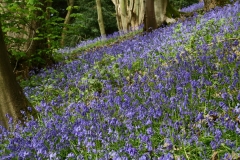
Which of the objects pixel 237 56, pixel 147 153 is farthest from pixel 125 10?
pixel 147 153

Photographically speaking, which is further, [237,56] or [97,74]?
[97,74]

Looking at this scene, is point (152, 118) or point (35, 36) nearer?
point (152, 118)

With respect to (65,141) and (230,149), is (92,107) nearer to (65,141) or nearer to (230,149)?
(65,141)

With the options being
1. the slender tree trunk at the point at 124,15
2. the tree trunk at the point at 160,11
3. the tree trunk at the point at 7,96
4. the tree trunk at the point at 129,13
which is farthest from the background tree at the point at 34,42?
the slender tree trunk at the point at 124,15

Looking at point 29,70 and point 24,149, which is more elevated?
point 24,149

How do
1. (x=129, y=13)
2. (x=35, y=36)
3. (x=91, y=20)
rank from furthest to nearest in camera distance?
1. (x=91, y=20)
2. (x=129, y=13)
3. (x=35, y=36)

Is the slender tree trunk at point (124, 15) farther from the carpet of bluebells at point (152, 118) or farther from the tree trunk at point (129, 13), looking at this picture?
the carpet of bluebells at point (152, 118)

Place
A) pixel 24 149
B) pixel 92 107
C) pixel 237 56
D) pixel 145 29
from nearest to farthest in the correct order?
pixel 24 149 → pixel 92 107 → pixel 237 56 → pixel 145 29

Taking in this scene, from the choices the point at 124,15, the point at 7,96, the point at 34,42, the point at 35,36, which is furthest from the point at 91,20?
the point at 7,96

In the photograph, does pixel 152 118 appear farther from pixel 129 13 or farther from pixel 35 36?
pixel 129 13

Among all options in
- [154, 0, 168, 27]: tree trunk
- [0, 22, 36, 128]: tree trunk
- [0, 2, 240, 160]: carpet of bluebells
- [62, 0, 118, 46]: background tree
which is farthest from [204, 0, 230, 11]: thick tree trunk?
[62, 0, 118, 46]: background tree

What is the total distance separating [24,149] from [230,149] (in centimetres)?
197

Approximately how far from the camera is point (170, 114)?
3.66 metres

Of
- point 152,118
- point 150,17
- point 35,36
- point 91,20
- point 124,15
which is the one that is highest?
point 35,36
